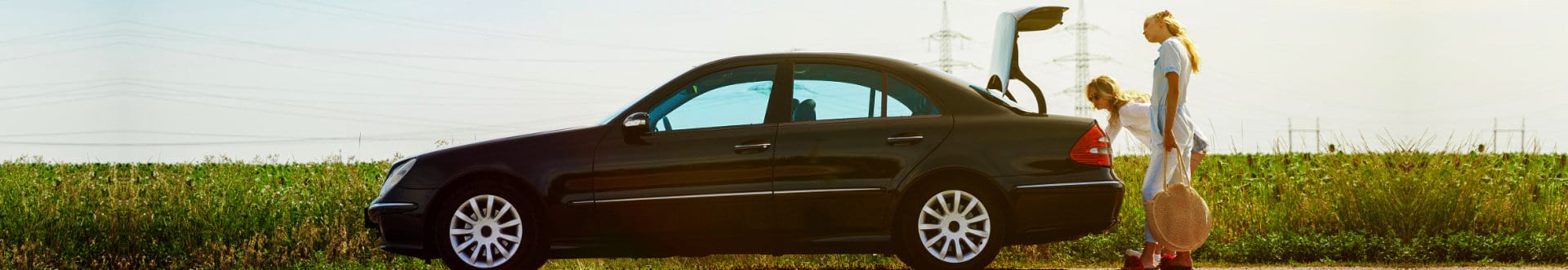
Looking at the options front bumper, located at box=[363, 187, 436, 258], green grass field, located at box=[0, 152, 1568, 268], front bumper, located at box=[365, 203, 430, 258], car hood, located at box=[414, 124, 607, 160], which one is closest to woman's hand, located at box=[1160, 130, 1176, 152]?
green grass field, located at box=[0, 152, 1568, 268]

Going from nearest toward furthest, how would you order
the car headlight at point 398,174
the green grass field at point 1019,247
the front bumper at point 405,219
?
the front bumper at point 405,219 < the car headlight at point 398,174 < the green grass field at point 1019,247

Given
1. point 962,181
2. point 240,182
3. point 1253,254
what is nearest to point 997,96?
point 962,181

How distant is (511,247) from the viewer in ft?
23.6

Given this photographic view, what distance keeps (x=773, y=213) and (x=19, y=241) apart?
8028mm

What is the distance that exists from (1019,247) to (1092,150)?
2708 millimetres

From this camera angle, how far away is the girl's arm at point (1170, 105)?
24.2ft

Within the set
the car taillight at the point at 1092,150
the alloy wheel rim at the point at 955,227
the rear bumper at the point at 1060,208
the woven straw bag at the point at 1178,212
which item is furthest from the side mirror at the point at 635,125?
the woven straw bag at the point at 1178,212

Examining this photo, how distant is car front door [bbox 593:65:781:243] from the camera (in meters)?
6.90

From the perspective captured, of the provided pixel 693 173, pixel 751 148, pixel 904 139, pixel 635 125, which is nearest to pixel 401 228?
pixel 635 125

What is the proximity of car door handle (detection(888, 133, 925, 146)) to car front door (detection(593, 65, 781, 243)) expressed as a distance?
69 cm

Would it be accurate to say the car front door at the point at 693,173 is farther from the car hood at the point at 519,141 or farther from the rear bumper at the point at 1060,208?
the rear bumper at the point at 1060,208

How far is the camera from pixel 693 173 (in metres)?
6.91

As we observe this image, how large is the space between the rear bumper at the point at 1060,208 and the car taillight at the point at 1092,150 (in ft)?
0.38

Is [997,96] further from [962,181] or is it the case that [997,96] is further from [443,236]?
[443,236]
